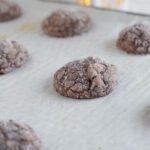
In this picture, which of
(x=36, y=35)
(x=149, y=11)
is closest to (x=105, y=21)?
(x=149, y=11)

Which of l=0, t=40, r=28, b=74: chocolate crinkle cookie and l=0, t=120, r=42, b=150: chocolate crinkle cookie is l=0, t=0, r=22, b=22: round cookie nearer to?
l=0, t=40, r=28, b=74: chocolate crinkle cookie

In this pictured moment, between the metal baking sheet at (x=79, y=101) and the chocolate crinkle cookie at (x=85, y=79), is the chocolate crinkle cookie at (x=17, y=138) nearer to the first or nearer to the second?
the metal baking sheet at (x=79, y=101)

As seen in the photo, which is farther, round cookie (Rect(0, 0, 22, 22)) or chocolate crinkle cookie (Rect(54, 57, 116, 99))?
round cookie (Rect(0, 0, 22, 22))

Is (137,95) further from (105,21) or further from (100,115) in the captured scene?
(105,21)

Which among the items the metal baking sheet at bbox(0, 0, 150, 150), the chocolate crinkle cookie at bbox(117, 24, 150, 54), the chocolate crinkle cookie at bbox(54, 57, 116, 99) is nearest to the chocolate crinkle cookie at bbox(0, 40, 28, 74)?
the metal baking sheet at bbox(0, 0, 150, 150)

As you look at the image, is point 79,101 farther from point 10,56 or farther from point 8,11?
point 8,11

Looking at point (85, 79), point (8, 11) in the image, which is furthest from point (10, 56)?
point (8, 11)

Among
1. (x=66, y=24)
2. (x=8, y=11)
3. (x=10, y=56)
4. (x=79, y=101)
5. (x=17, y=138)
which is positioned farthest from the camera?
(x=8, y=11)
